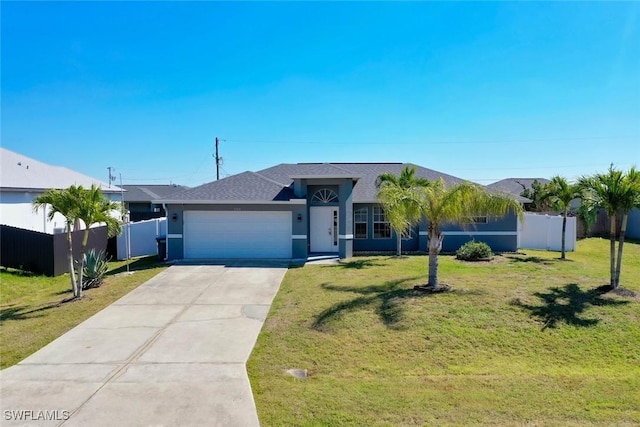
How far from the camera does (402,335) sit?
793cm

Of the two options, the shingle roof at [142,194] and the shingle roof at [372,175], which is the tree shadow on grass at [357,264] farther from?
the shingle roof at [142,194]

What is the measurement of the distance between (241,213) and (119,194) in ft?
51.4

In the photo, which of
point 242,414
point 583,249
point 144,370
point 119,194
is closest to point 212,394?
point 242,414

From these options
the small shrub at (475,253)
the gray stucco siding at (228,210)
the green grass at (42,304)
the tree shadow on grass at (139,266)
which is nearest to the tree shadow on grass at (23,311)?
the green grass at (42,304)

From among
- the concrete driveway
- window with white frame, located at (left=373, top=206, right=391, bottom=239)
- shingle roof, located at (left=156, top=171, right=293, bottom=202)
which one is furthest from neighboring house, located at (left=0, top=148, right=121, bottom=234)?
window with white frame, located at (left=373, top=206, right=391, bottom=239)

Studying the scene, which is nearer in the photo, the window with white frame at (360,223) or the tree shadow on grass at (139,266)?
the tree shadow on grass at (139,266)

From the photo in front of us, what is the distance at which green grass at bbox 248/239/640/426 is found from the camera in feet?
17.4

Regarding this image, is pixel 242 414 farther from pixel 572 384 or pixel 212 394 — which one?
pixel 572 384

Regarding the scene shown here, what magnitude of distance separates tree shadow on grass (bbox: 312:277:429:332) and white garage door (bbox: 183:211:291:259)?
17.0ft

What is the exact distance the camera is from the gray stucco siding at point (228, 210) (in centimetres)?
1627

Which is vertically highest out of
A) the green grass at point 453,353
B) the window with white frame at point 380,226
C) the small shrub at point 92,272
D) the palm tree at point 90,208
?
the palm tree at point 90,208

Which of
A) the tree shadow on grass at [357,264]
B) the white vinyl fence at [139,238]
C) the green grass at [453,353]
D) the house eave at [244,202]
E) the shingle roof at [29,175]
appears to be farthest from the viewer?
the white vinyl fence at [139,238]

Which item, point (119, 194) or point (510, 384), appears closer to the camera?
point (510, 384)

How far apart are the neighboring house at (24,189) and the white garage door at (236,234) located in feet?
20.5
